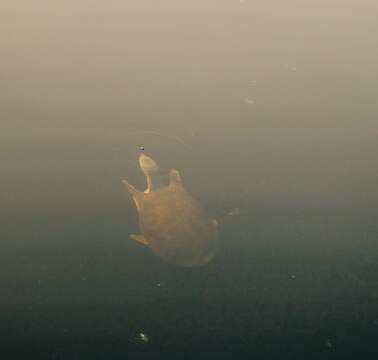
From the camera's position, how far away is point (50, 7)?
3.31 metres

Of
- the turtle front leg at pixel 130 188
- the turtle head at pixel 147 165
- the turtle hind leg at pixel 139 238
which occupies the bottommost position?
the turtle hind leg at pixel 139 238

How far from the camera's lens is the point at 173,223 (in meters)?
2.18

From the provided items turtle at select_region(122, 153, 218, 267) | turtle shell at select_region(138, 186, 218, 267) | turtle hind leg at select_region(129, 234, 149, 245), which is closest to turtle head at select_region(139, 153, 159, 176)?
turtle at select_region(122, 153, 218, 267)

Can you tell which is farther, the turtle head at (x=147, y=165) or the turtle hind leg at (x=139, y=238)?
the turtle head at (x=147, y=165)

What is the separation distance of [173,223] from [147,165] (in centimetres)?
35

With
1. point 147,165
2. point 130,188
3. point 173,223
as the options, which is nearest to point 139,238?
point 173,223

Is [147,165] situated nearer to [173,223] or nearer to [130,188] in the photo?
[130,188]

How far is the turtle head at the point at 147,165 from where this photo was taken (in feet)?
7.63

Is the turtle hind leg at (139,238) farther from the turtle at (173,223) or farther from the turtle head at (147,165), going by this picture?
the turtle head at (147,165)

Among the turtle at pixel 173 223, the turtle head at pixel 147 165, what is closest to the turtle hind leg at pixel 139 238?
the turtle at pixel 173 223

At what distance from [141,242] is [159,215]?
165 millimetres

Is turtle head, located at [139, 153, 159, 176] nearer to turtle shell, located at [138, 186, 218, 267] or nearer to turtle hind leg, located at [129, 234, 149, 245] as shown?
turtle shell, located at [138, 186, 218, 267]

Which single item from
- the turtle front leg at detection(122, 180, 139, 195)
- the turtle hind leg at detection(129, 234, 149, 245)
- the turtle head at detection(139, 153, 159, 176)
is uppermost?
the turtle head at detection(139, 153, 159, 176)

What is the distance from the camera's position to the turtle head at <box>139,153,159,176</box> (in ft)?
7.63
